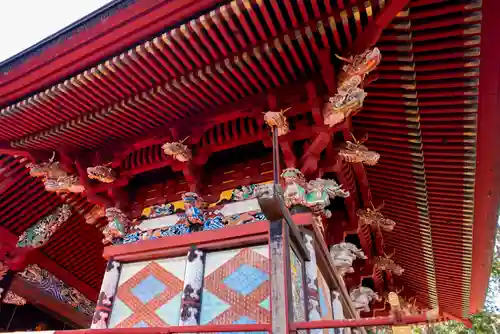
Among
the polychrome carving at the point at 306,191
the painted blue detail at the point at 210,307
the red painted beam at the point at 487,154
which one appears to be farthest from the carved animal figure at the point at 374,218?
the painted blue detail at the point at 210,307

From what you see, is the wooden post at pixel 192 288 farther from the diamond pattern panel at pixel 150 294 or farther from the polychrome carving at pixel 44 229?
the polychrome carving at pixel 44 229

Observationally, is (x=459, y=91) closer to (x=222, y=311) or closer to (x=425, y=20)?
(x=425, y=20)

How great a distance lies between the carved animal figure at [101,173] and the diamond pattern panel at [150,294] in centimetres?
131

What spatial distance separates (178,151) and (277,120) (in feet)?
4.76

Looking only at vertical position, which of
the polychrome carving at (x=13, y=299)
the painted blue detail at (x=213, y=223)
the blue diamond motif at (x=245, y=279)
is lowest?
the blue diamond motif at (x=245, y=279)

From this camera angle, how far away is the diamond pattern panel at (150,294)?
15.7 feet

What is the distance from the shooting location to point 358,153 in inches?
193

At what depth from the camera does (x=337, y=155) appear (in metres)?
5.10

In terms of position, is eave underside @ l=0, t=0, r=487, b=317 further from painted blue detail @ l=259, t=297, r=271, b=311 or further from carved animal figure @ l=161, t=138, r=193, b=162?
painted blue detail @ l=259, t=297, r=271, b=311

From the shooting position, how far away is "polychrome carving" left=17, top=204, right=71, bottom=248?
7125 millimetres

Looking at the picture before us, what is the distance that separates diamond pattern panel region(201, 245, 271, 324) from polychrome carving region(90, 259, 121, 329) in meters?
1.37

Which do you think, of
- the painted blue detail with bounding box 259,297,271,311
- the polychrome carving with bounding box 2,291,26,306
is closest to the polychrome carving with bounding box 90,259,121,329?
the painted blue detail with bounding box 259,297,271,311

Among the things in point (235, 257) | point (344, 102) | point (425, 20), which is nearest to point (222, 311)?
point (235, 257)

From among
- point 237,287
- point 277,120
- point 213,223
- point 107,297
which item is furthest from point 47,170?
point 277,120
